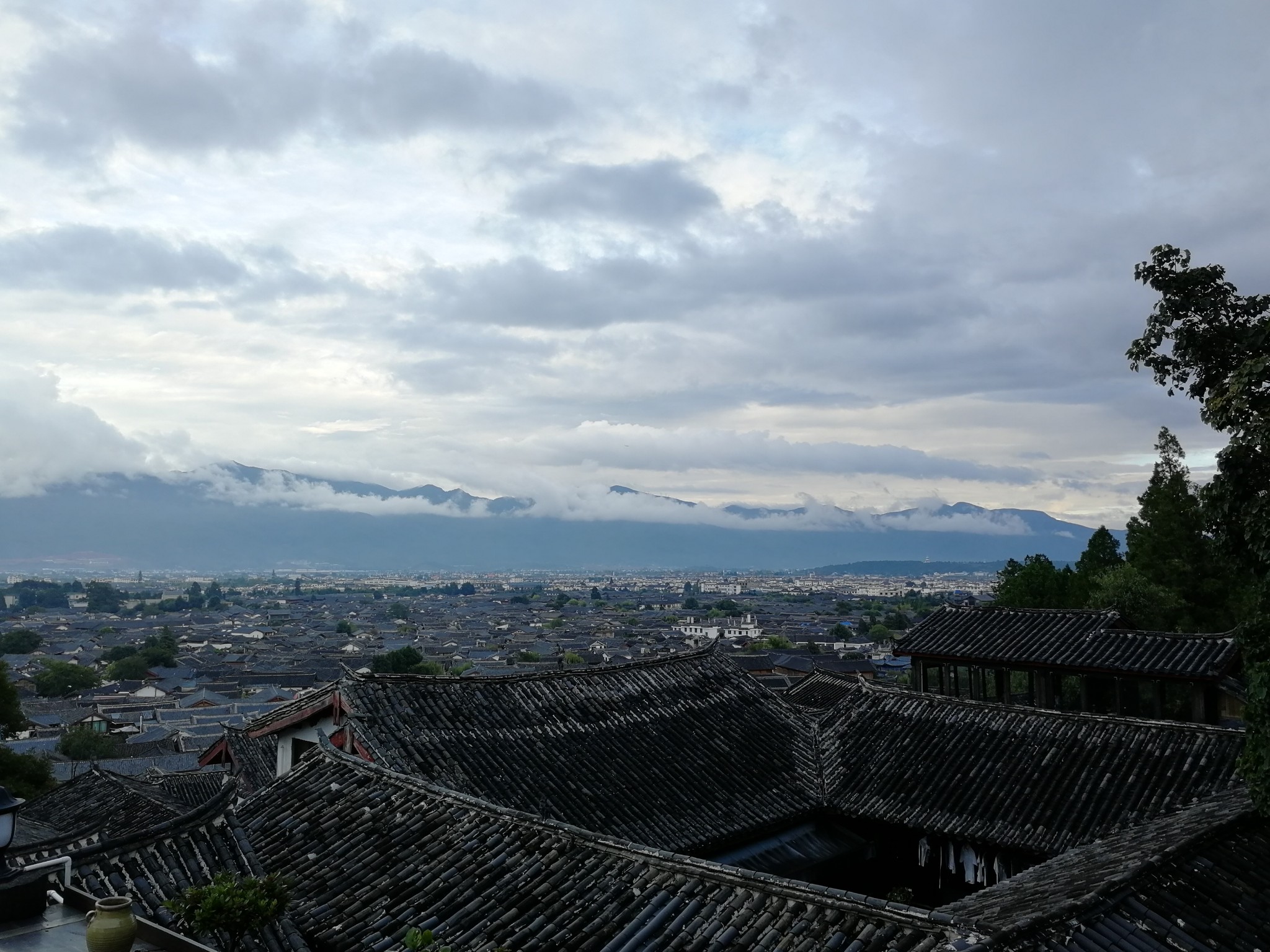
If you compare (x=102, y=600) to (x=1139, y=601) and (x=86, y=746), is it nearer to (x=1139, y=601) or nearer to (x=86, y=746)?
(x=86, y=746)

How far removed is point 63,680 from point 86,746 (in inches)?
1058

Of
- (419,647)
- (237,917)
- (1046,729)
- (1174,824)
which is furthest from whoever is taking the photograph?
(419,647)

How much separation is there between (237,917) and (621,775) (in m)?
7.10

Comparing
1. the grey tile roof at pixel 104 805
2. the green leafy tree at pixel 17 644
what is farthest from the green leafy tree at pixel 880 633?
the green leafy tree at pixel 17 644

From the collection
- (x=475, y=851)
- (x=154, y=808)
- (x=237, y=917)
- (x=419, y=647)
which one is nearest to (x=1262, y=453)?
(x=475, y=851)

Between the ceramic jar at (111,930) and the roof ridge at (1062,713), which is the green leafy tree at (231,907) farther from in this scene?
the roof ridge at (1062,713)

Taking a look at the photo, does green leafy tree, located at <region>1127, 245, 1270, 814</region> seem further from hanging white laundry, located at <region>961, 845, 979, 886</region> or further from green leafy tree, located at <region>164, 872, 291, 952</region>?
green leafy tree, located at <region>164, 872, 291, 952</region>

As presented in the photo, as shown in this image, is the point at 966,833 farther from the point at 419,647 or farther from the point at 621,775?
the point at 419,647

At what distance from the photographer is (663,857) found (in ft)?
28.4

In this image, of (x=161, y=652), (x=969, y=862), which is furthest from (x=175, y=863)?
(x=161, y=652)

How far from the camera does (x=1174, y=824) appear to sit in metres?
10.8

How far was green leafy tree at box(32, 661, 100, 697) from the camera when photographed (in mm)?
67250

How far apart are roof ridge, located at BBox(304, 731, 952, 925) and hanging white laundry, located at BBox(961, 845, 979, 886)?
535 cm

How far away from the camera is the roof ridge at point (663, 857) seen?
7.20 m
